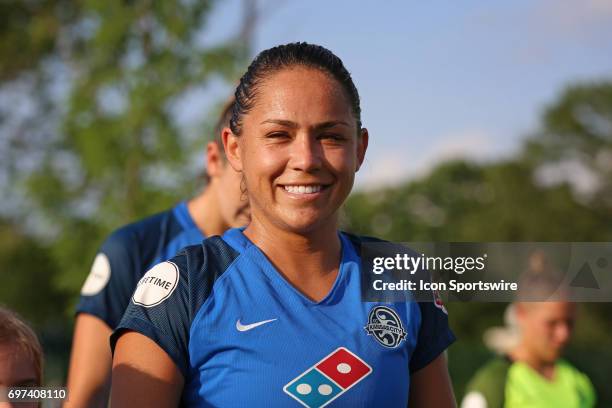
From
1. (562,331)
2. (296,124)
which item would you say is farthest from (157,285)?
(562,331)

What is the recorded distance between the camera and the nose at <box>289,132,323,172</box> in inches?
101

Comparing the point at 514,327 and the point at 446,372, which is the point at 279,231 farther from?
the point at 514,327

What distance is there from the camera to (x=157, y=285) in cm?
250

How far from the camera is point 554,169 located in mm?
50469

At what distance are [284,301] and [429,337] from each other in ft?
1.46

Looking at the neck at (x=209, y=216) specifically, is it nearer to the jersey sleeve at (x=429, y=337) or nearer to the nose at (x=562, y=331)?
the jersey sleeve at (x=429, y=337)

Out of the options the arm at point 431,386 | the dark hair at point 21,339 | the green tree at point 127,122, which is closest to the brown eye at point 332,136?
the arm at point 431,386

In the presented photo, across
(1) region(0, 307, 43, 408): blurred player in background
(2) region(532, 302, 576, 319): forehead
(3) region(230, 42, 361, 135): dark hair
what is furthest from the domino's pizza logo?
(2) region(532, 302, 576, 319): forehead

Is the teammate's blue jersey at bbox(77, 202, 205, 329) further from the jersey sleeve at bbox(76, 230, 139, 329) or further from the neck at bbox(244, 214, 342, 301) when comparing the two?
the neck at bbox(244, 214, 342, 301)

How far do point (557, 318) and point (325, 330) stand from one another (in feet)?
10.2

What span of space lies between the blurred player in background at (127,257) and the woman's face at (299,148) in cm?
A: 119

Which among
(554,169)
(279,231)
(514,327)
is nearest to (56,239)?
(514,327)

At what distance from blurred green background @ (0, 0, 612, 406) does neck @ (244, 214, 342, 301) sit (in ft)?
2.85

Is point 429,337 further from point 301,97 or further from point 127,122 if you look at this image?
point 127,122
